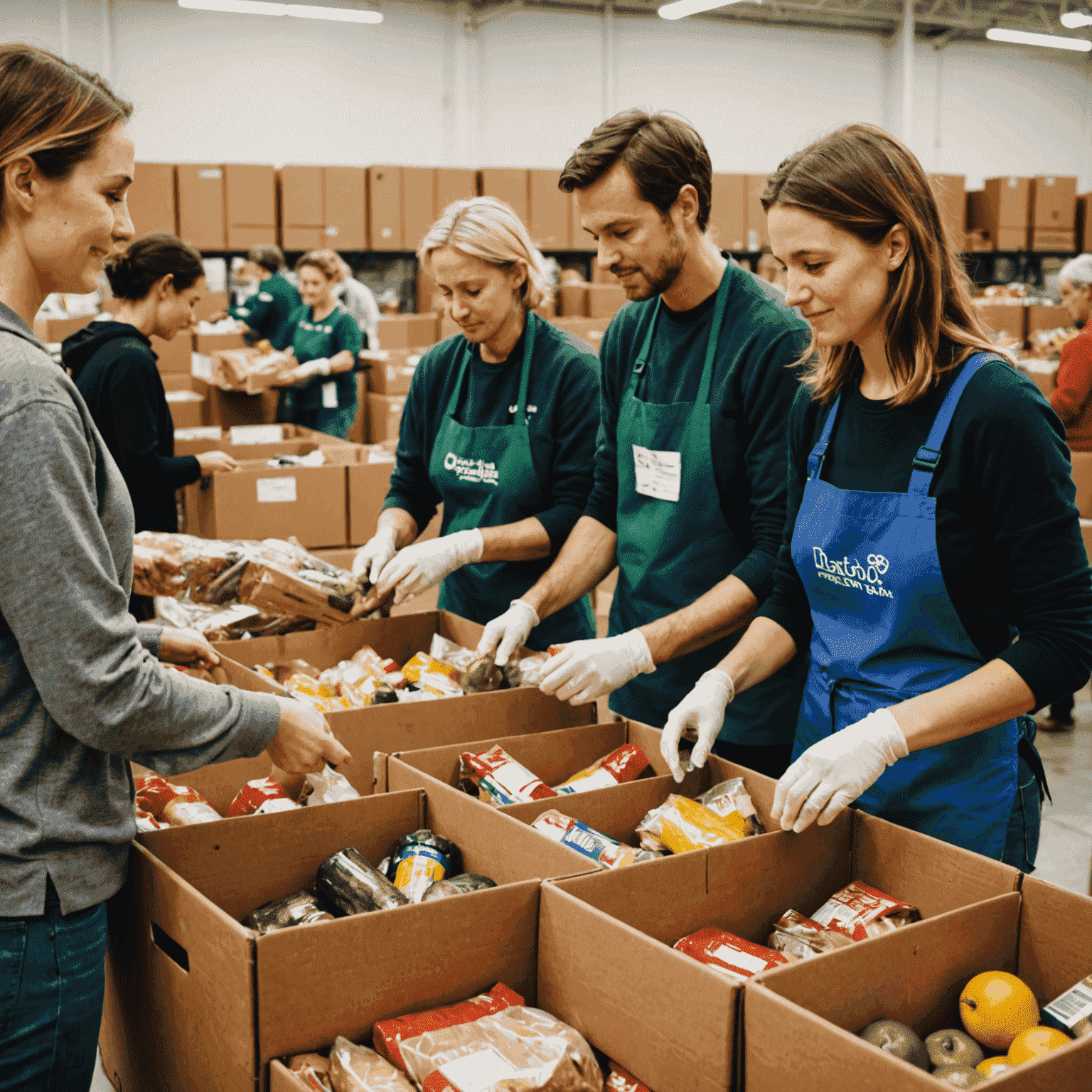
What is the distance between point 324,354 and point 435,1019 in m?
5.62

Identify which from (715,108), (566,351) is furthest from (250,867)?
(715,108)

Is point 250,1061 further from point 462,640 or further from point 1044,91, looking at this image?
point 1044,91

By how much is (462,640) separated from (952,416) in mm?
1209

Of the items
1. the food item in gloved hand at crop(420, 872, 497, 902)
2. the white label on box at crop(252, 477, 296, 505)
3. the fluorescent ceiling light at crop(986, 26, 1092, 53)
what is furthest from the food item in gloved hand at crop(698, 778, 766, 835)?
the fluorescent ceiling light at crop(986, 26, 1092, 53)

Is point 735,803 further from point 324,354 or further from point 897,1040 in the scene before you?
point 324,354

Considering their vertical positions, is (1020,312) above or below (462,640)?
above

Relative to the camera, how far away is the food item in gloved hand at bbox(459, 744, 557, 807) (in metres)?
1.59

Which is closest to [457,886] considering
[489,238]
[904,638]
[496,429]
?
[904,638]

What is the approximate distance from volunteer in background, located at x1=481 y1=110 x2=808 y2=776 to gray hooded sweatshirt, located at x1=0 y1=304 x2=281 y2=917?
31.0 inches

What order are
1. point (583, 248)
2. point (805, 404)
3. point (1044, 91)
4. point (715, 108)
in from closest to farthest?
point (805, 404)
point (583, 248)
point (715, 108)
point (1044, 91)

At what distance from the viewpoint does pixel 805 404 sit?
166 centimetres

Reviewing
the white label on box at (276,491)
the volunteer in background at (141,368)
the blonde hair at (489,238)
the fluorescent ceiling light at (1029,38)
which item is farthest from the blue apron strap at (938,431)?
the fluorescent ceiling light at (1029,38)

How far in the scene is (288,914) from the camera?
1.33 meters

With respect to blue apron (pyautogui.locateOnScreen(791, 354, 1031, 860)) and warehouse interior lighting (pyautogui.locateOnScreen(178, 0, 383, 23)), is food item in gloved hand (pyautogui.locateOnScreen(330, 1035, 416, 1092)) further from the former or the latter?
warehouse interior lighting (pyautogui.locateOnScreen(178, 0, 383, 23))
